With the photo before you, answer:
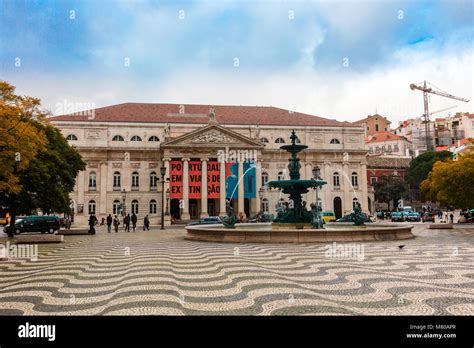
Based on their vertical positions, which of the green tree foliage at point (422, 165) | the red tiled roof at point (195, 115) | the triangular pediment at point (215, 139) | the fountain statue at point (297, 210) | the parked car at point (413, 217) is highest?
the red tiled roof at point (195, 115)

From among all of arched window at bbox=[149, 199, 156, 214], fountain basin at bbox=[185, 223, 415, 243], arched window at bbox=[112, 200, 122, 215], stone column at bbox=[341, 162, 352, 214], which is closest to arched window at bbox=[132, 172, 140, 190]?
arched window at bbox=[149, 199, 156, 214]

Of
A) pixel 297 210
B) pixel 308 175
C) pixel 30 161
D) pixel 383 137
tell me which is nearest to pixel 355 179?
pixel 308 175

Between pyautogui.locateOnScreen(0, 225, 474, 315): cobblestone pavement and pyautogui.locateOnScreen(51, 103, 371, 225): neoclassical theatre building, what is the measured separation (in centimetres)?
3862

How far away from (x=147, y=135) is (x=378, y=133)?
218 ft

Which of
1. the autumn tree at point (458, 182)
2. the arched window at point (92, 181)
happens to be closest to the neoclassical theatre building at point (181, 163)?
the arched window at point (92, 181)

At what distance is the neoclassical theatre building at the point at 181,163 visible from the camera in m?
49.9

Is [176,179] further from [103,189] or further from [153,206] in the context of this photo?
[103,189]

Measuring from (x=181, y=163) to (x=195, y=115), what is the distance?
371 inches

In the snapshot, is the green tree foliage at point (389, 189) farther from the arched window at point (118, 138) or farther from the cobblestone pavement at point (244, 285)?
the cobblestone pavement at point (244, 285)

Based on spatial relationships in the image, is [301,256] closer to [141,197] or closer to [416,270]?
[416,270]

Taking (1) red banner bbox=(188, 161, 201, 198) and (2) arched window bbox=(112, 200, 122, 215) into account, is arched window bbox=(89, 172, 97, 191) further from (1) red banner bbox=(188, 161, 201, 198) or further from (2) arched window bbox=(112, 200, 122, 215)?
(1) red banner bbox=(188, 161, 201, 198)

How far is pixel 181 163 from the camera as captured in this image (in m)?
49.9
